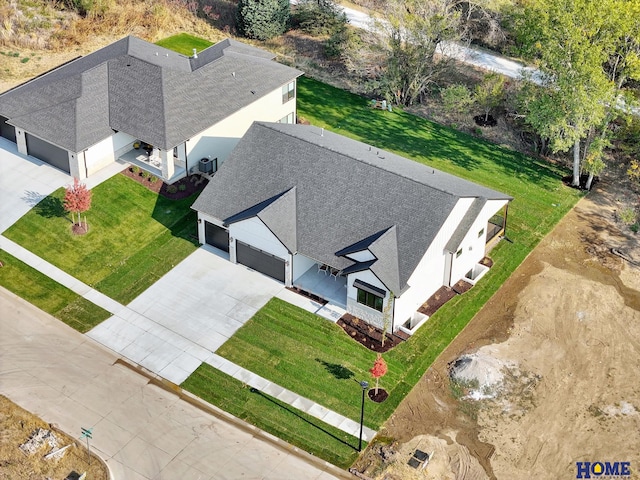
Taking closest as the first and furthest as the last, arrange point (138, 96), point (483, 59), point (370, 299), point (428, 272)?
point (370, 299) → point (428, 272) → point (138, 96) → point (483, 59)

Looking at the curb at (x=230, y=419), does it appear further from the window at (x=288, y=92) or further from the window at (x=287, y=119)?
the window at (x=288, y=92)

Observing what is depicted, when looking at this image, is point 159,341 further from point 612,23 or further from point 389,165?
point 612,23

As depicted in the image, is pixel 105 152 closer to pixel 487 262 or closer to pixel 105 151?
pixel 105 151

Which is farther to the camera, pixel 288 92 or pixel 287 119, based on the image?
pixel 287 119

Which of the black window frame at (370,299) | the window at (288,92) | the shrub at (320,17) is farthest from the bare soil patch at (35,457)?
the shrub at (320,17)

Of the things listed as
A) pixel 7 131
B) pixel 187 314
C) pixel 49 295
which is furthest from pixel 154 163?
pixel 187 314

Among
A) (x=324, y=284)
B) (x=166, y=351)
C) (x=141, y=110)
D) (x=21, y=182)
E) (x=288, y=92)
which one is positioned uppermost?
(x=141, y=110)
